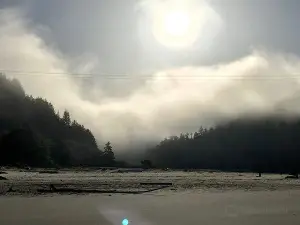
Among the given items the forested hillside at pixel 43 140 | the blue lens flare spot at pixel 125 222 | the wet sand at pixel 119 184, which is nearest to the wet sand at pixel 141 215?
the blue lens flare spot at pixel 125 222

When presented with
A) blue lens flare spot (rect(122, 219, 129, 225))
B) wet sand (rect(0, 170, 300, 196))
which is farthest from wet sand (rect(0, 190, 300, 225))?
wet sand (rect(0, 170, 300, 196))

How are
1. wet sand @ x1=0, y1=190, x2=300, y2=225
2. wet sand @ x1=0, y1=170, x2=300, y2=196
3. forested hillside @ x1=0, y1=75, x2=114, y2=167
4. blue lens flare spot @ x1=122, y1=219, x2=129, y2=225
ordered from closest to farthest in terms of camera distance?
blue lens flare spot @ x1=122, y1=219, x2=129, y2=225 < wet sand @ x1=0, y1=190, x2=300, y2=225 < wet sand @ x1=0, y1=170, x2=300, y2=196 < forested hillside @ x1=0, y1=75, x2=114, y2=167

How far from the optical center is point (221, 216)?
2225 centimetres

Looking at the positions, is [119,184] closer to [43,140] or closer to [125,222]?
[125,222]

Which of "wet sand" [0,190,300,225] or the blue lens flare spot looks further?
"wet sand" [0,190,300,225]

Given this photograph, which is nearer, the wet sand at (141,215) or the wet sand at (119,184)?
the wet sand at (141,215)

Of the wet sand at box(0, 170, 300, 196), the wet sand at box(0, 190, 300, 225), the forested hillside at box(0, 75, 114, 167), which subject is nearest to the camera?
the wet sand at box(0, 190, 300, 225)

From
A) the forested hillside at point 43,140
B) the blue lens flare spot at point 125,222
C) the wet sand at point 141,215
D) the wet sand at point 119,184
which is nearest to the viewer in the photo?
the blue lens flare spot at point 125,222

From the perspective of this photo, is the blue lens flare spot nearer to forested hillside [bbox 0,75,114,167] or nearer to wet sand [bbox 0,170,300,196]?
wet sand [bbox 0,170,300,196]

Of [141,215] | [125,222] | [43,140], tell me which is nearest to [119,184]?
[141,215]

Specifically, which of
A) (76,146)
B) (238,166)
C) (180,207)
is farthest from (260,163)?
(180,207)

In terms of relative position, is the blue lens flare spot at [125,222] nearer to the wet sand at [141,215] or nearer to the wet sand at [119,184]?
the wet sand at [141,215]

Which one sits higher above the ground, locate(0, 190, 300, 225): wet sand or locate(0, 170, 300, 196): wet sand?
locate(0, 170, 300, 196): wet sand

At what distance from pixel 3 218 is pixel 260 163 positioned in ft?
581
